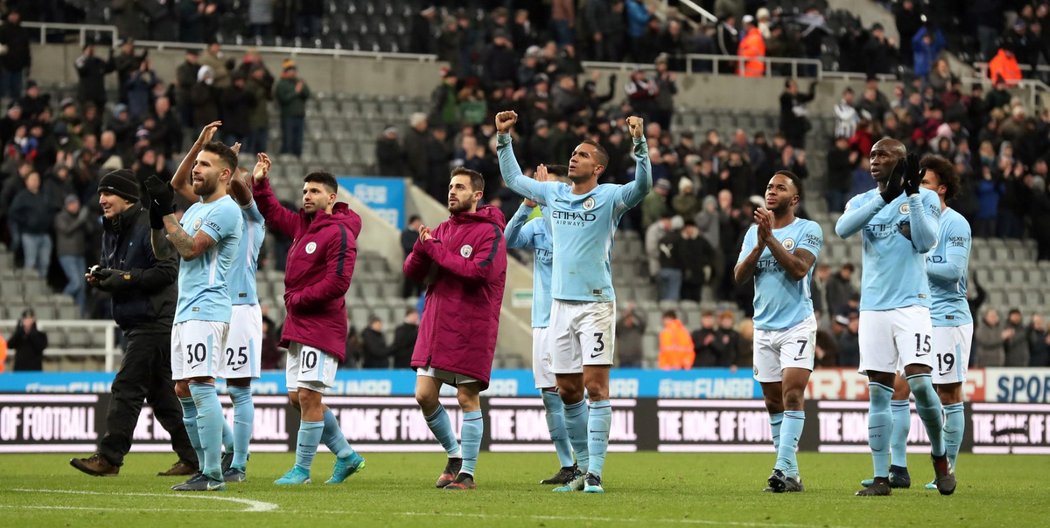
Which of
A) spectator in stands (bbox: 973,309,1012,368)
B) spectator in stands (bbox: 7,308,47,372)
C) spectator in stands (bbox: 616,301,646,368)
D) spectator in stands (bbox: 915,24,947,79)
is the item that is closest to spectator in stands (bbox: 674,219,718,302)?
spectator in stands (bbox: 616,301,646,368)

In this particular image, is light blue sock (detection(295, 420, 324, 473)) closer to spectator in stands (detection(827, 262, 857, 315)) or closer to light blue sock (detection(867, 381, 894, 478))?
light blue sock (detection(867, 381, 894, 478))

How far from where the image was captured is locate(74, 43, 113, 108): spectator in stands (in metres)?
28.0

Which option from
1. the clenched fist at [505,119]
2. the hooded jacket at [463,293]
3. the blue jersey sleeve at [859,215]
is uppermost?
the clenched fist at [505,119]

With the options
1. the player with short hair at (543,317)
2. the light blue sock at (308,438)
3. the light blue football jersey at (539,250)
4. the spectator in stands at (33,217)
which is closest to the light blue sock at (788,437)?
the player with short hair at (543,317)

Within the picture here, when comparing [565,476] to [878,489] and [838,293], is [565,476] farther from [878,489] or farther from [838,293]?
[838,293]

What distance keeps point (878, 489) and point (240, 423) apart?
4.98 m

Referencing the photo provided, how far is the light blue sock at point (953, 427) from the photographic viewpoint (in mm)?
13469

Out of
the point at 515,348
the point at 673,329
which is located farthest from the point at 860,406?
the point at 515,348

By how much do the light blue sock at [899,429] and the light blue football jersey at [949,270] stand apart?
96 centimetres

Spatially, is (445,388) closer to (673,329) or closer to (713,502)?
(673,329)

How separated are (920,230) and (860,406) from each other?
34.5ft

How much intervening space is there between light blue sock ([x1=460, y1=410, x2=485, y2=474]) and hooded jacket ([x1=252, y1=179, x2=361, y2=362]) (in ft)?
3.67

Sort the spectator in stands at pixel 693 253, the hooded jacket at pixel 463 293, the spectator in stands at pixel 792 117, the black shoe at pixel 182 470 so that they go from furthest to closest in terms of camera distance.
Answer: the spectator in stands at pixel 792 117 < the spectator in stands at pixel 693 253 < the black shoe at pixel 182 470 < the hooded jacket at pixel 463 293

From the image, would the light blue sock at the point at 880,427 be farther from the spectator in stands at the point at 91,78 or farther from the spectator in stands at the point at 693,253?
the spectator in stands at the point at 91,78
